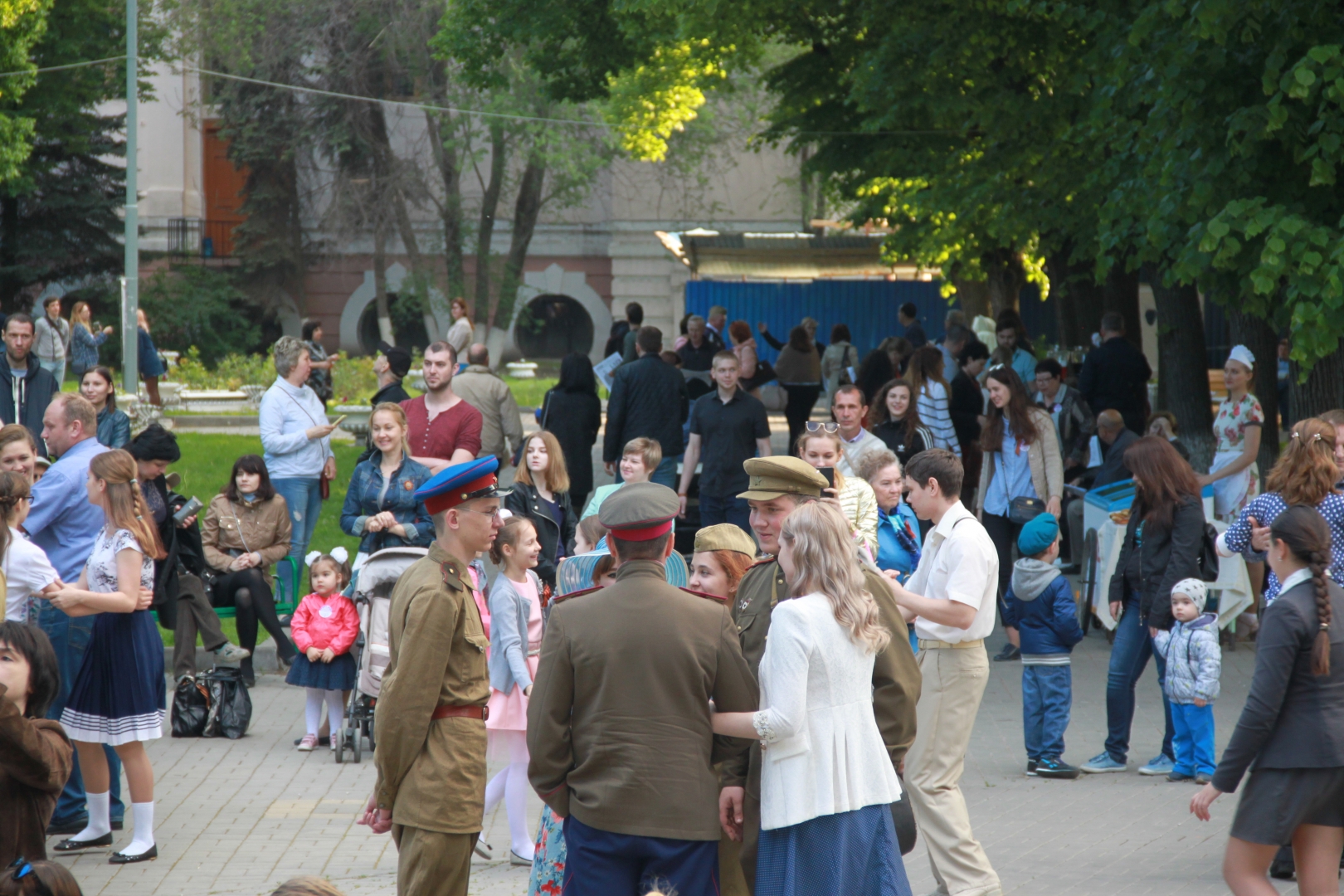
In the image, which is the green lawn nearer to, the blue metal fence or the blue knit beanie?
the blue knit beanie

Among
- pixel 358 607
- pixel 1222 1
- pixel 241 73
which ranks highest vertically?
pixel 241 73

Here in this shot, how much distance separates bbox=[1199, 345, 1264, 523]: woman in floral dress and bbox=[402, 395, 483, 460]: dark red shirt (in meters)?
5.56

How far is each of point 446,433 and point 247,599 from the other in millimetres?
1745

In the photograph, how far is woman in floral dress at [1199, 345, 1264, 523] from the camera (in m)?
11.1

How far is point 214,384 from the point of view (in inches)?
1160

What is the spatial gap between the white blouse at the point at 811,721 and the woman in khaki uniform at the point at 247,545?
20.3 ft

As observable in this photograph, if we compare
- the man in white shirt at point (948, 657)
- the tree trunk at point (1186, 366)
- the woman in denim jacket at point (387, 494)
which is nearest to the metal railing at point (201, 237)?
the tree trunk at point (1186, 366)

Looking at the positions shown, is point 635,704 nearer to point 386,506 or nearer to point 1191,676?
point 1191,676

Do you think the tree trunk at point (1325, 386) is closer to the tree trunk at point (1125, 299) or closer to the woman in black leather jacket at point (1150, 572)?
the woman in black leather jacket at point (1150, 572)

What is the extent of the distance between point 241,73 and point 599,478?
22.4m

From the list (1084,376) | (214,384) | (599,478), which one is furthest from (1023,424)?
(214,384)

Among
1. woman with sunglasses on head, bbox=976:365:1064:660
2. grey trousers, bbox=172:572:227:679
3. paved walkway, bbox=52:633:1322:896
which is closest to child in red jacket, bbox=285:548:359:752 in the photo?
paved walkway, bbox=52:633:1322:896

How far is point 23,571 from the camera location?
20.7 feet

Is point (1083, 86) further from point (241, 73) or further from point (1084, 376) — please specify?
point (241, 73)
